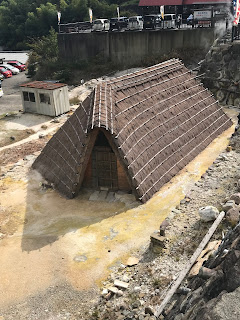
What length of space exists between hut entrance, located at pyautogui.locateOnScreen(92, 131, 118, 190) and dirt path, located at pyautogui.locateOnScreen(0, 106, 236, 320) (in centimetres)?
106

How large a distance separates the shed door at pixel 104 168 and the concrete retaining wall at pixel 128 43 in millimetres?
29551

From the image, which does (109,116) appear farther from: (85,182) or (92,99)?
(85,182)

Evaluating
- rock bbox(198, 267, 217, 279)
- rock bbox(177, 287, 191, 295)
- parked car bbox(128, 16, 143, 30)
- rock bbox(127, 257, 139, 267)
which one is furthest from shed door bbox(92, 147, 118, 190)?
parked car bbox(128, 16, 143, 30)

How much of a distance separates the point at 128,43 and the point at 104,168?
32808 millimetres

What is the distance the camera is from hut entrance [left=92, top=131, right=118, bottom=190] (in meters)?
17.8

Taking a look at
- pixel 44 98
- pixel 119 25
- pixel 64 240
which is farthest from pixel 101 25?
pixel 64 240

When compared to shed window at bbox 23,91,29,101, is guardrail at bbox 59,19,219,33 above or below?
above

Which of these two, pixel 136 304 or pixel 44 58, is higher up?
pixel 44 58

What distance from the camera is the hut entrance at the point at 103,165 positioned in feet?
58.3

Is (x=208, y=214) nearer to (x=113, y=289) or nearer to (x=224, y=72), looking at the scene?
(x=113, y=289)

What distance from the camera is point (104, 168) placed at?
18.3m

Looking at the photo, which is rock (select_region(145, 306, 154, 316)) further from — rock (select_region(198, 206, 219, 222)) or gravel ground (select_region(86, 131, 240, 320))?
rock (select_region(198, 206, 219, 222))

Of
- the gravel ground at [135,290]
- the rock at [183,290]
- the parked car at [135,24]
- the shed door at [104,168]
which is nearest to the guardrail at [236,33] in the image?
the parked car at [135,24]

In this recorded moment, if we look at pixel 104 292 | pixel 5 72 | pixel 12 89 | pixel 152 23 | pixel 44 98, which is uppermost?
pixel 152 23
